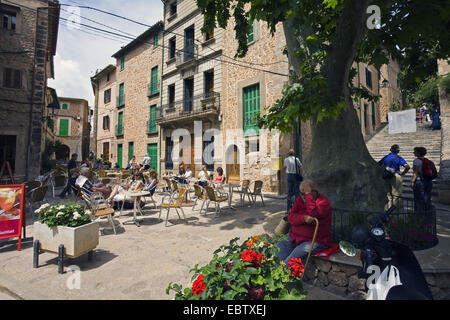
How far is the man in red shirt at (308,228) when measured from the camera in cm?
276

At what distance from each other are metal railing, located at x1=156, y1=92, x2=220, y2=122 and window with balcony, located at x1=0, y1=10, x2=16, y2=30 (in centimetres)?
829

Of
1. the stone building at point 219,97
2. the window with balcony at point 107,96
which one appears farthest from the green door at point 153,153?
the window with balcony at point 107,96

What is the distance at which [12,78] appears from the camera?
11.4 m

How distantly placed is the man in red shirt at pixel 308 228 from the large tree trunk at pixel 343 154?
849 millimetres

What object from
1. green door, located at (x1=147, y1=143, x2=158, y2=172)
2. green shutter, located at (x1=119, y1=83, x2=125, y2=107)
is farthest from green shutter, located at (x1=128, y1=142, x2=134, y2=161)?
green shutter, located at (x1=119, y1=83, x2=125, y2=107)

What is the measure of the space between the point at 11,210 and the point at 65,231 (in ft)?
4.93

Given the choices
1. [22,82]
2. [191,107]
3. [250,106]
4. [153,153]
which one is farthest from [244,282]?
[153,153]

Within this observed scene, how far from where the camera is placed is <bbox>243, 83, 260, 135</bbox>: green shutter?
35.3ft

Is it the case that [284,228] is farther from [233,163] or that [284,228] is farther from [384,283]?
[233,163]

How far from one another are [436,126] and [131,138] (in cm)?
2079

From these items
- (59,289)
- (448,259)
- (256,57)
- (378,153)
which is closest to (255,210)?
(448,259)

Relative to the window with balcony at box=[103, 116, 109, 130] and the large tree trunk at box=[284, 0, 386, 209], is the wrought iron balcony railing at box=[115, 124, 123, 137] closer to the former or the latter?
the window with balcony at box=[103, 116, 109, 130]

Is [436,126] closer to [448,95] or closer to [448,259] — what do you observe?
[448,95]

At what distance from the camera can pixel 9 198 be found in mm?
3781
